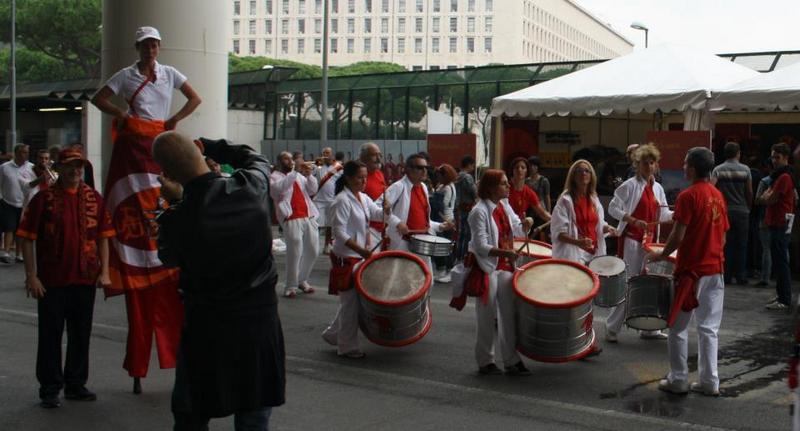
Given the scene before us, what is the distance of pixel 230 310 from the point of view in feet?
15.4

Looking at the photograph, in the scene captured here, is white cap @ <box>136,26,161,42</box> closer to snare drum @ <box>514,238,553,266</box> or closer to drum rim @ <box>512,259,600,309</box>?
drum rim @ <box>512,259,600,309</box>

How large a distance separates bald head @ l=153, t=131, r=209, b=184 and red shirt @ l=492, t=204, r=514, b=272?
4540 millimetres

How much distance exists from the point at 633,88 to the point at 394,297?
9.50 m

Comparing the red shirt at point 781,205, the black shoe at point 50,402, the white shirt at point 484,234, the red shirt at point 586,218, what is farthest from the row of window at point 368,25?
the black shoe at point 50,402

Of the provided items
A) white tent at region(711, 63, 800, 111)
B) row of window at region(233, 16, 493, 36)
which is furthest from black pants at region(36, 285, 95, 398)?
row of window at region(233, 16, 493, 36)

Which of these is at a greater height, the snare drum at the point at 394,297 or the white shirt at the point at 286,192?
the white shirt at the point at 286,192

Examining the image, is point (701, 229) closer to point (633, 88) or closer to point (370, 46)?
point (633, 88)

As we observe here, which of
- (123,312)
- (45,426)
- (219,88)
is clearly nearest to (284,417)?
(45,426)

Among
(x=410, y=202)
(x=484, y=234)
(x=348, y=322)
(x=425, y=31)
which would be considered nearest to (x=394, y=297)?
(x=348, y=322)

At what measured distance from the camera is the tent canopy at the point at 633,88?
663 inches

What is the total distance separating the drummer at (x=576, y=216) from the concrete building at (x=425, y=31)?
138366 millimetres

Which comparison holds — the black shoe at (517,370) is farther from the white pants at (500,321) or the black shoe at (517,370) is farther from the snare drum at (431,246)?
the snare drum at (431,246)

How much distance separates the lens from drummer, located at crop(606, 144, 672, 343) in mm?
10883

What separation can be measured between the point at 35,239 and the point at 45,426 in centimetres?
135
